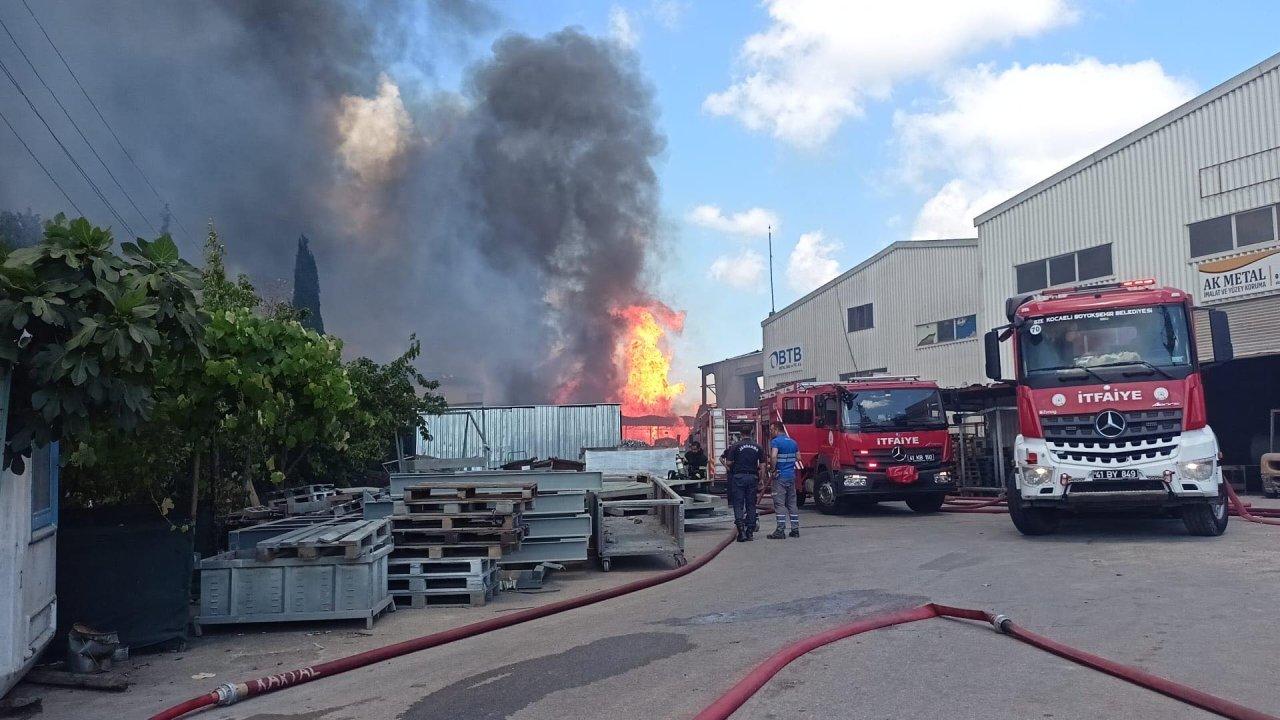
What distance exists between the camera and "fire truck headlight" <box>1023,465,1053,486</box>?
11109 mm

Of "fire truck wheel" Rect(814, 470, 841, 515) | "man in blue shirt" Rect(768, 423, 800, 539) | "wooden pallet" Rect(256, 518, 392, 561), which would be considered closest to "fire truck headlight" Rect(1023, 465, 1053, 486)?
"man in blue shirt" Rect(768, 423, 800, 539)

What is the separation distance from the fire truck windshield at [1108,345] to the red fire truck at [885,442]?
14.4 feet

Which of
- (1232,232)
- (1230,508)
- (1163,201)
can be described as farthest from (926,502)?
(1163,201)

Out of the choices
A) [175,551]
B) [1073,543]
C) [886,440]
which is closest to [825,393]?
[886,440]

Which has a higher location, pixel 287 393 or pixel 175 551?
pixel 287 393

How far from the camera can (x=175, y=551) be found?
748 centimetres

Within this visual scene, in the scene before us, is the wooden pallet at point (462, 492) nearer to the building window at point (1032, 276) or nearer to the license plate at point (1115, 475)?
the license plate at point (1115, 475)

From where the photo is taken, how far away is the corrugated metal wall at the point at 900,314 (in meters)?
26.7

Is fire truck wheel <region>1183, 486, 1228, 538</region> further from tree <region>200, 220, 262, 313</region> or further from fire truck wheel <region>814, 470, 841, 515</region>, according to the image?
tree <region>200, 220, 262, 313</region>

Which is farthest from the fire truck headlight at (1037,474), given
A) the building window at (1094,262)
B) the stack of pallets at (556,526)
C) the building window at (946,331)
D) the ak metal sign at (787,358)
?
the ak metal sign at (787,358)

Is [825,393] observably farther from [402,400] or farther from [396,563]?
[396,563]

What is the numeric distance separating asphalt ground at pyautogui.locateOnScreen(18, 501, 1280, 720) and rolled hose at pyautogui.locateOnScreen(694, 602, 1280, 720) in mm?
67

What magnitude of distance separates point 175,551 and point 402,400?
9.32 meters

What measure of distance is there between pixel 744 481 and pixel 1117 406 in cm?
518
